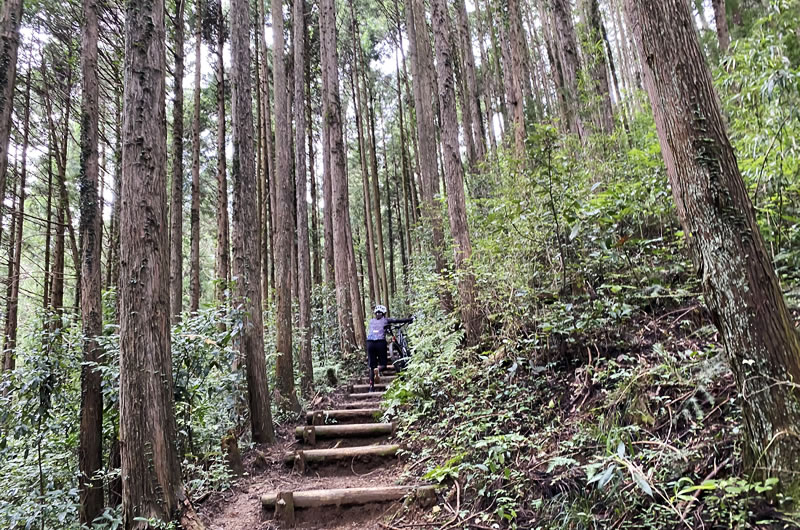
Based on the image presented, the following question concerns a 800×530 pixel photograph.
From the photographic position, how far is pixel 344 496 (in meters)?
4.04

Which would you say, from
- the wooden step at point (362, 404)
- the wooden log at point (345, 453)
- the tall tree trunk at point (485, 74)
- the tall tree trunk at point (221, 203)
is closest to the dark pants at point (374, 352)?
the wooden step at point (362, 404)

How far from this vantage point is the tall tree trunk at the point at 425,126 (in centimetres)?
1017

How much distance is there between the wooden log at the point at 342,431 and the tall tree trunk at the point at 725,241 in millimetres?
4439

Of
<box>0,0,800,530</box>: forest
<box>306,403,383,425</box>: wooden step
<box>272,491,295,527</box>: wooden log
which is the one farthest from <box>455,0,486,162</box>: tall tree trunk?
<box>272,491,295,527</box>: wooden log

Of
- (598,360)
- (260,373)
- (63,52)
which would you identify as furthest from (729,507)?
(63,52)

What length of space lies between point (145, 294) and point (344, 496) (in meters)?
2.62

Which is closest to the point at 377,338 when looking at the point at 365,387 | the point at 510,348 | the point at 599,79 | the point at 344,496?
the point at 365,387

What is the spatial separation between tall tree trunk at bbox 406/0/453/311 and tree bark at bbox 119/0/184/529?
6.01 m

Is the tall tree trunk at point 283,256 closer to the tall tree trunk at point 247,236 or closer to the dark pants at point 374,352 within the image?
the tall tree trunk at point 247,236

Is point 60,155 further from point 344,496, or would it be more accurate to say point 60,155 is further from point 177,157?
point 344,496

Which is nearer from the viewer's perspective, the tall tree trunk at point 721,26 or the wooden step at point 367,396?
the wooden step at point 367,396

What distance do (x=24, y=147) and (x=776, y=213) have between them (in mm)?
16212

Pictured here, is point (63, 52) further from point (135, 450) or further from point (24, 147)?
point (135, 450)

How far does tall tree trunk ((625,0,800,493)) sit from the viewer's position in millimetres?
2145
